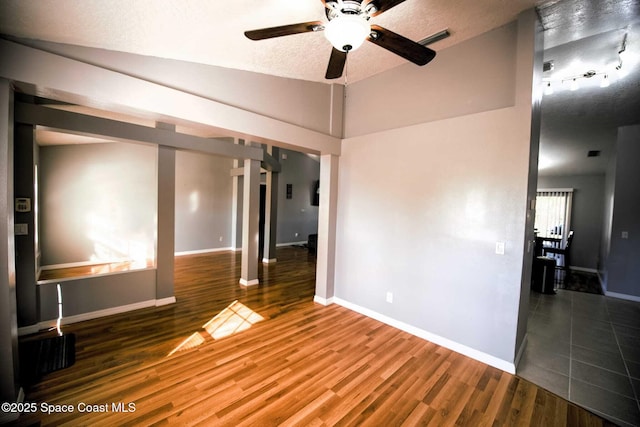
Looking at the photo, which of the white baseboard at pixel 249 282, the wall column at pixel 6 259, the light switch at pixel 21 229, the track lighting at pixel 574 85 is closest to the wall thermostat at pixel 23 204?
the light switch at pixel 21 229

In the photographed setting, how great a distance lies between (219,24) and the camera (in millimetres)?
2066

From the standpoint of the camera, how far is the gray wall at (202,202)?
23.8ft

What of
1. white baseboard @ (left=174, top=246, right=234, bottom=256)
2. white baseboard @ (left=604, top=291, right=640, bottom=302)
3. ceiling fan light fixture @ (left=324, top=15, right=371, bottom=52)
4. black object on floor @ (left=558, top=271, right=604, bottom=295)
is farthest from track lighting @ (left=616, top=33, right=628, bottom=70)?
white baseboard @ (left=174, top=246, right=234, bottom=256)

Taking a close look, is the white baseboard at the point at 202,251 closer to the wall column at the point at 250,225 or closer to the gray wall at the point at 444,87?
the wall column at the point at 250,225

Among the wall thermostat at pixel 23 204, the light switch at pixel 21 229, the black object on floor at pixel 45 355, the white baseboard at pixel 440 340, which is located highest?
the wall thermostat at pixel 23 204

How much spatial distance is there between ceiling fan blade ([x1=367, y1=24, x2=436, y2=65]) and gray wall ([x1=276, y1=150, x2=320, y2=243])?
7.38m

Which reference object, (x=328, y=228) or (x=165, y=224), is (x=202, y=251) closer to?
(x=165, y=224)

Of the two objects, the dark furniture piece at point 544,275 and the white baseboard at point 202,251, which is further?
the white baseboard at point 202,251

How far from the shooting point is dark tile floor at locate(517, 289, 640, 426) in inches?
82.7

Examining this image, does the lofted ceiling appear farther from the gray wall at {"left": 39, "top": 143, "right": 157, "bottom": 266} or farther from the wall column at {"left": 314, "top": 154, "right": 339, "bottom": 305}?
the gray wall at {"left": 39, "top": 143, "right": 157, "bottom": 266}

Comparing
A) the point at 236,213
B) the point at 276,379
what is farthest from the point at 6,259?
the point at 236,213

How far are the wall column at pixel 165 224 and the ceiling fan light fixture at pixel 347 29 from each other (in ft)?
10.3

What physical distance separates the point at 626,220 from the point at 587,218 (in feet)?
9.80

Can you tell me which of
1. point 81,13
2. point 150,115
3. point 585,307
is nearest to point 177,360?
point 150,115
